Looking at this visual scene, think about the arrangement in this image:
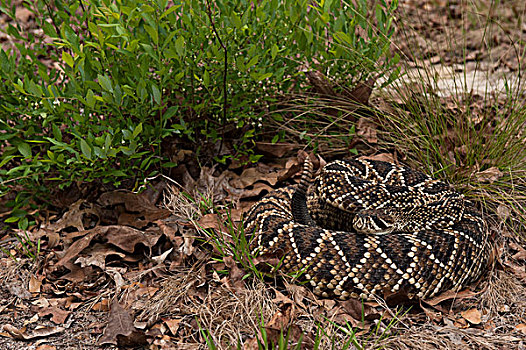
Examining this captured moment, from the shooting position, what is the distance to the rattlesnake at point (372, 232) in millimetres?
3998

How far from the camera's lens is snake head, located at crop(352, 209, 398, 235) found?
4.25m

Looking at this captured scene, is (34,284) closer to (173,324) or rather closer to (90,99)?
(173,324)

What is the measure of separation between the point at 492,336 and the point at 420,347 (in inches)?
22.7

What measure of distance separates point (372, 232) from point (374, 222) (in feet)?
0.26

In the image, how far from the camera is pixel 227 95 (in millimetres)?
5113

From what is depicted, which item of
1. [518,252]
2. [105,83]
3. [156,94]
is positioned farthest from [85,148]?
[518,252]

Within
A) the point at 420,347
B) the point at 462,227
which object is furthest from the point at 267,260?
the point at 462,227

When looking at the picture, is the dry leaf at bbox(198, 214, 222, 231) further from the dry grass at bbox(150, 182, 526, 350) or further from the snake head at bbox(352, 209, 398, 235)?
the snake head at bbox(352, 209, 398, 235)

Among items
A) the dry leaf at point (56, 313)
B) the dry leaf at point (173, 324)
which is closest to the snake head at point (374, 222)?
the dry leaf at point (173, 324)

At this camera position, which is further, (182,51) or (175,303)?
(182,51)

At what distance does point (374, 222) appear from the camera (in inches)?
168

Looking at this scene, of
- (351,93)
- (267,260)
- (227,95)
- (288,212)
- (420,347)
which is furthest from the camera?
(351,93)

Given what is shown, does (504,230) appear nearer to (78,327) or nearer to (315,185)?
(315,185)

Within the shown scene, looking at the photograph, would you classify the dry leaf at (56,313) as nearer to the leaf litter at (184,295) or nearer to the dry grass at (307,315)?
the leaf litter at (184,295)
